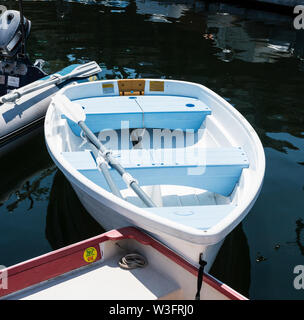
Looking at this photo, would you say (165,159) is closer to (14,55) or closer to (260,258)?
(260,258)

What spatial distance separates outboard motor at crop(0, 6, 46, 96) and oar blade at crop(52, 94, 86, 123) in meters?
1.50

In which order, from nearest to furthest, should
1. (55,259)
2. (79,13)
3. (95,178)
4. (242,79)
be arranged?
1. (55,259)
2. (95,178)
3. (242,79)
4. (79,13)

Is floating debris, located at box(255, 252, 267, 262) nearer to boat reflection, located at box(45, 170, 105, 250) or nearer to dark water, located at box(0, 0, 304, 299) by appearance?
dark water, located at box(0, 0, 304, 299)

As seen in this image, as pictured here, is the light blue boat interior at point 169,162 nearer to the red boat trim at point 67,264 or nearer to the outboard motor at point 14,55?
the red boat trim at point 67,264

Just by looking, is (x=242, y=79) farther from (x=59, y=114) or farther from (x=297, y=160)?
(x=59, y=114)

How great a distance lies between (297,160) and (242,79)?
375cm

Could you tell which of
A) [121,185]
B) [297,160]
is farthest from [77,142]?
[297,160]

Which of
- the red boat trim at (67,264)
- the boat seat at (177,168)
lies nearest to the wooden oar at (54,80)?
the boat seat at (177,168)

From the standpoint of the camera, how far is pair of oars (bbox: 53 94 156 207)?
322 centimetres

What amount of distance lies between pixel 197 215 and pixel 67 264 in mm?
1123

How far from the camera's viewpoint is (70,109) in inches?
182

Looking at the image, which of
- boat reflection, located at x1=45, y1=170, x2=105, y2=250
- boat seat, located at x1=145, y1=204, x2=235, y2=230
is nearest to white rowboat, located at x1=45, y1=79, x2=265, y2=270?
boat seat, located at x1=145, y1=204, x2=235, y2=230

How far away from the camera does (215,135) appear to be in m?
4.93

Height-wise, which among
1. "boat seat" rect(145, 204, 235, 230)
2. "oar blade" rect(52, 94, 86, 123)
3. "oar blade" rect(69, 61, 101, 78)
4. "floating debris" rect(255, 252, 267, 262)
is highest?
"oar blade" rect(69, 61, 101, 78)
